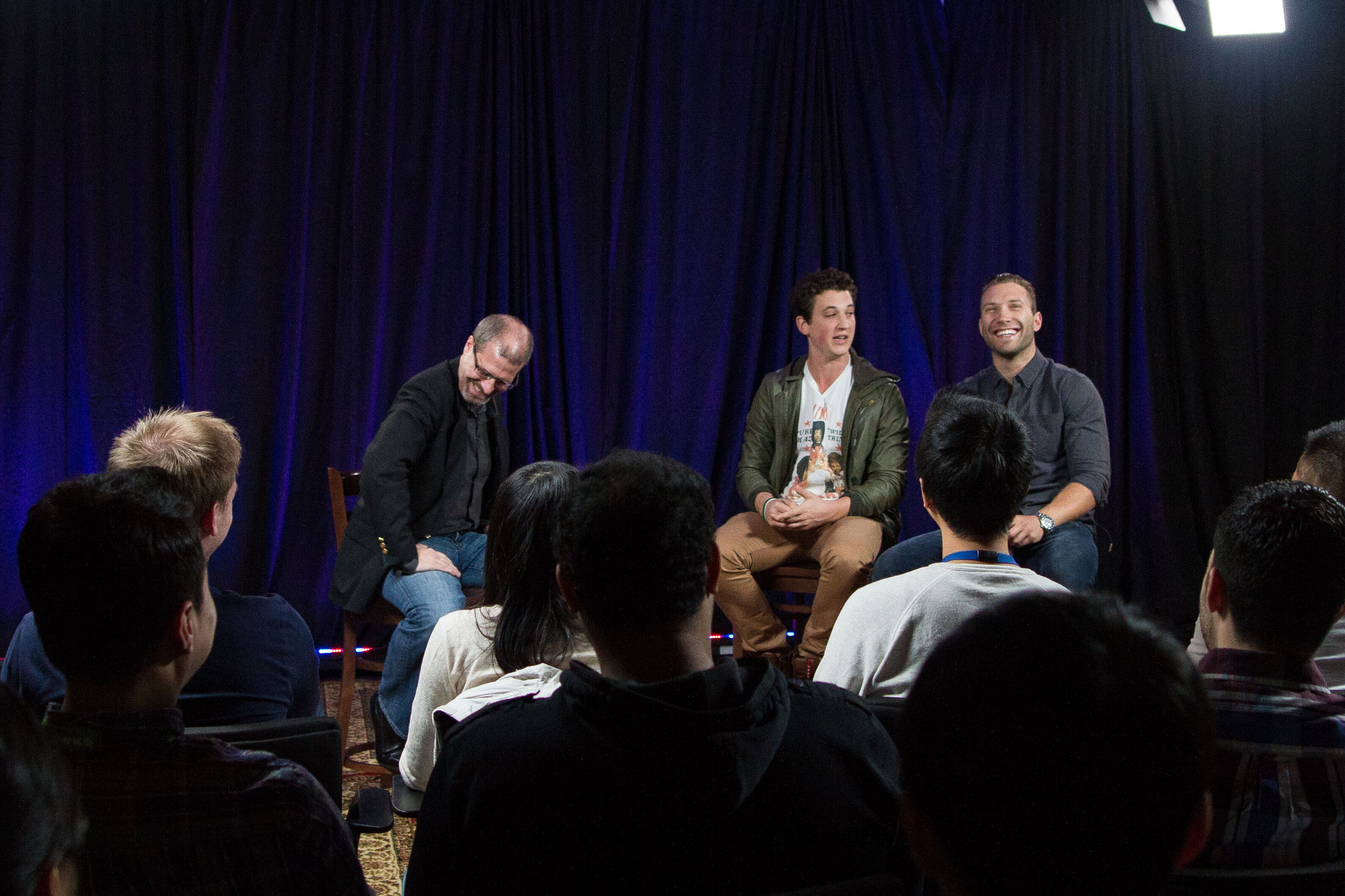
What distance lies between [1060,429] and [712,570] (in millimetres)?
2595

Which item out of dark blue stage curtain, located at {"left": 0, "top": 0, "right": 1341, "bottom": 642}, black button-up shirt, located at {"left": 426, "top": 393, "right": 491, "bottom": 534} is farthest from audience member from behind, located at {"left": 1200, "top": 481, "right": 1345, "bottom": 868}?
dark blue stage curtain, located at {"left": 0, "top": 0, "right": 1341, "bottom": 642}

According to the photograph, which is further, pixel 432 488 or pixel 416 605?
pixel 432 488

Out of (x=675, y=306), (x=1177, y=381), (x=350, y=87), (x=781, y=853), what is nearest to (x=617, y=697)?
(x=781, y=853)

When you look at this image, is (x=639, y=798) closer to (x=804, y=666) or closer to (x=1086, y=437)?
(x=804, y=666)

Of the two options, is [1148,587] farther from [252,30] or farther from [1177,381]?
[252,30]

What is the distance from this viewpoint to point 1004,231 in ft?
14.3

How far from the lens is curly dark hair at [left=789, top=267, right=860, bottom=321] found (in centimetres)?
377

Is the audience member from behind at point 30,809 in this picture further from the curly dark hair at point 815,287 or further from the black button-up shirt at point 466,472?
the curly dark hair at point 815,287

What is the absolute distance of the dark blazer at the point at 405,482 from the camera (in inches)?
119

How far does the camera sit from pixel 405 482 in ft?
10.4

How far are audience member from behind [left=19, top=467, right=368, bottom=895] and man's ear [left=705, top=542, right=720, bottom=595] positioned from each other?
0.45 meters

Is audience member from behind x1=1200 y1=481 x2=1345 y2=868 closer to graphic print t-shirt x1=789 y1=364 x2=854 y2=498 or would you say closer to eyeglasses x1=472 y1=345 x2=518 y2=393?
graphic print t-shirt x1=789 y1=364 x2=854 y2=498

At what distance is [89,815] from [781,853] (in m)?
0.65

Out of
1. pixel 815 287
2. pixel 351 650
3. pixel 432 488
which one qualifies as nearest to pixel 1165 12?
pixel 815 287
